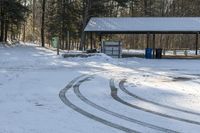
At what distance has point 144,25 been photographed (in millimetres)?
36969

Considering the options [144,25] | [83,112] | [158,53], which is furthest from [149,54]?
[83,112]

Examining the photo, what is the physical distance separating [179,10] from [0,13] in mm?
31492

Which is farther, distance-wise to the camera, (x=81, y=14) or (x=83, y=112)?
(x=81, y=14)

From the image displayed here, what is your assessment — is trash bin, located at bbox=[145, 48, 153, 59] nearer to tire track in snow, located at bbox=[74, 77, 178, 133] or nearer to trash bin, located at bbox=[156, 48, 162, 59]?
trash bin, located at bbox=[156, 48, 162, 59]

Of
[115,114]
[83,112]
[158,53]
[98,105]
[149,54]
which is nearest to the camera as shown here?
[115,114]

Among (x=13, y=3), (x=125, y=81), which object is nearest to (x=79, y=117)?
(x=125, y=81)

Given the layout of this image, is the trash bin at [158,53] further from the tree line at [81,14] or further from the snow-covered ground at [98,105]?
the snow-covered ground at [98,105]

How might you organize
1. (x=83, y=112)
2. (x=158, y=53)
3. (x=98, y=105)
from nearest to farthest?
(x=83, y=112), (x=98, y=105), (x=158, y=53)

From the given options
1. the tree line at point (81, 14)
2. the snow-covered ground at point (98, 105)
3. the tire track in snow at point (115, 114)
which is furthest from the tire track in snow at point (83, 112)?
the tree line at point (81, 14)

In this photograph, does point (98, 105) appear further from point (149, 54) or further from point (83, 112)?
point (149, 54)

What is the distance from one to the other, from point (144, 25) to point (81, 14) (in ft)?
54.4

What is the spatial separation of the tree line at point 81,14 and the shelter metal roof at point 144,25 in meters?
5.31

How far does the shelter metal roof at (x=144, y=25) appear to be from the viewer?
3556cm

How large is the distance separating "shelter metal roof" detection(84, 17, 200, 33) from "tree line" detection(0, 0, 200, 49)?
5314 millimetres
